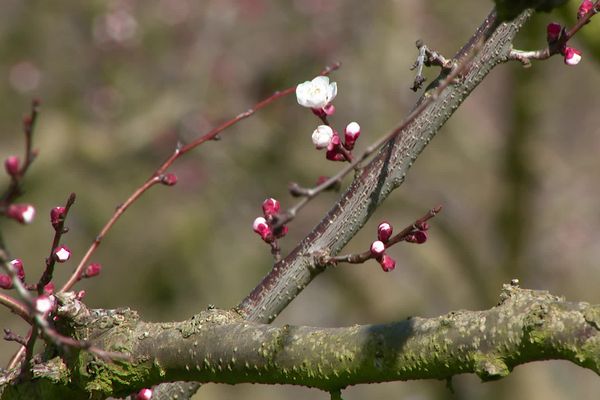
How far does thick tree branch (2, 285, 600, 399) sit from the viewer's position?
1.30 m

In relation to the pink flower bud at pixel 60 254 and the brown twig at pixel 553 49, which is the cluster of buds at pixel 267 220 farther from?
the brown twig at pixel 553 49

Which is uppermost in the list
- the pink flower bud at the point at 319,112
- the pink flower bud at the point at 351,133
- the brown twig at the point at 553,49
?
the brown twig at the point at 553,49

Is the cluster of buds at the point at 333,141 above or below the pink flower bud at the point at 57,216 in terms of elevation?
above

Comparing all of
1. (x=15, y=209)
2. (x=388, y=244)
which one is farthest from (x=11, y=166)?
(x=388, y=244)

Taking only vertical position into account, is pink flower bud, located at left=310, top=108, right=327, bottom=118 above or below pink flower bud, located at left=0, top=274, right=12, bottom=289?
above

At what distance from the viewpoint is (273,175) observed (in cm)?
651

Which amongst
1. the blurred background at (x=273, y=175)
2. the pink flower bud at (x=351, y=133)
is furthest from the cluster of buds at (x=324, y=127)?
the blurred background at (x=273, y=175)

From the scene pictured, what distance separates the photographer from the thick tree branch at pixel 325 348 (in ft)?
4.26

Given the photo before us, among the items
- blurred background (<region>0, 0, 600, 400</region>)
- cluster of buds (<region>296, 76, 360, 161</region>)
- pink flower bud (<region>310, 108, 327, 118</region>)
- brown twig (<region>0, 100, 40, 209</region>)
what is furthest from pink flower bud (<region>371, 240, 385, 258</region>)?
blurred background (<region>0, 0, 600, 400</region>)

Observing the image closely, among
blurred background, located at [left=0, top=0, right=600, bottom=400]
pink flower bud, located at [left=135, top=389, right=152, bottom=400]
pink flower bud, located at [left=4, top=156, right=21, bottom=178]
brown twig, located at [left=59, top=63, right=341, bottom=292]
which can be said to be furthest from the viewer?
blurred background, located at [left=0, top=0, right=600, bottom=400]

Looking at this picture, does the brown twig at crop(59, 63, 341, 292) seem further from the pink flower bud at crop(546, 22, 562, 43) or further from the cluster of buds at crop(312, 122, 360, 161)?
the pink flower bud at crop(546, 22, 562, 43)

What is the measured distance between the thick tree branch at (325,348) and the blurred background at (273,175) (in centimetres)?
442

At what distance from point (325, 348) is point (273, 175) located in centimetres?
505

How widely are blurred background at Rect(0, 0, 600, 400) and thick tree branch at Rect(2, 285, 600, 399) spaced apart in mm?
4421
